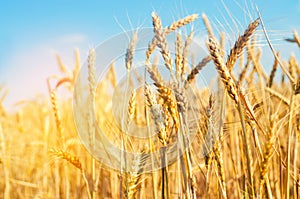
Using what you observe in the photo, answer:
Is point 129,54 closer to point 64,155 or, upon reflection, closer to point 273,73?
point 64,155

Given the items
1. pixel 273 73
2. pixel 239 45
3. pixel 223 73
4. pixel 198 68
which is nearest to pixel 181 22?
pixel 198 68

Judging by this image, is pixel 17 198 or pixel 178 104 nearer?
pixel 178 104

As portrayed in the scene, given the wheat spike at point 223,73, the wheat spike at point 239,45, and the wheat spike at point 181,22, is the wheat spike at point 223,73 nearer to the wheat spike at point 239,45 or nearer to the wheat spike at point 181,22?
the wheat spike at point 239,45

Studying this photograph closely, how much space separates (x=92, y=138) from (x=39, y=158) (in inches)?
75.3

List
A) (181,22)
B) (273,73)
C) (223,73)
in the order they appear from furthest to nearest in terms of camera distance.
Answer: (273,73)
(181,22)
(223,73)

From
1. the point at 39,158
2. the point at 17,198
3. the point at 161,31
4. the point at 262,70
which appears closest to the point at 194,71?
the point at 161,31

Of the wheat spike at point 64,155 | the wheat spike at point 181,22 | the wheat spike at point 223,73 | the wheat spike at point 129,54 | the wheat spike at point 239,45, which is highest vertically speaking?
the wheat spike at point 181,22

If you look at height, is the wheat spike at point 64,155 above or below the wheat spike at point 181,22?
below

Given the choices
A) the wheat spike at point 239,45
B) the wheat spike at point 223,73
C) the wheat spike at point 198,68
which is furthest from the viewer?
the wheat spike at point 198,68

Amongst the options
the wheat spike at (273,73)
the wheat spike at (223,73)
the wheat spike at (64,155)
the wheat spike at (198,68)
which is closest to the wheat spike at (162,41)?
the wheat spike at (223,73)

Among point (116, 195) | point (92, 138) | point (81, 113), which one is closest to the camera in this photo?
point (92, 138)

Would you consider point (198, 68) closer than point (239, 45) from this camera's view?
No

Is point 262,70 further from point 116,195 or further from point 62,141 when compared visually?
point 62,141

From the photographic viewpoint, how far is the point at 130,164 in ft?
3.31
